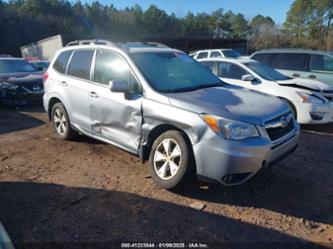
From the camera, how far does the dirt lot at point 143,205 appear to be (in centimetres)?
321

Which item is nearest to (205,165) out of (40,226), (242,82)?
(40,226)

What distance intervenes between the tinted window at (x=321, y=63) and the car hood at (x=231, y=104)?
6.28 m

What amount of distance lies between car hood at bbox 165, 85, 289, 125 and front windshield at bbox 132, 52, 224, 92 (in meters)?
0.24

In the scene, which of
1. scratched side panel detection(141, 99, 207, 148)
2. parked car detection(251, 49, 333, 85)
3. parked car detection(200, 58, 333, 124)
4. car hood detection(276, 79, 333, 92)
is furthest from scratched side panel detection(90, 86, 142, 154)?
parked car detection(251, 49, 333, 85)

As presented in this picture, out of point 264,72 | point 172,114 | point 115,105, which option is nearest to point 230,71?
point 264,72

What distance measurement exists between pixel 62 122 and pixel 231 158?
3695 millimetres

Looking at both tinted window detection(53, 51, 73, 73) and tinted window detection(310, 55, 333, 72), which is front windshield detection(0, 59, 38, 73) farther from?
tinted window detection(310, 55, 333, 72)

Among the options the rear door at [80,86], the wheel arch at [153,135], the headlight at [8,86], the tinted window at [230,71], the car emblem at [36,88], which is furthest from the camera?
the car emblem at [36,88]

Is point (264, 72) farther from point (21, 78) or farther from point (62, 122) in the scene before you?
point (21, 78)

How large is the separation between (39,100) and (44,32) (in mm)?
33468

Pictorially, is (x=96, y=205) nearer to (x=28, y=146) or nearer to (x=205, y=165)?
(x=205, y=165)

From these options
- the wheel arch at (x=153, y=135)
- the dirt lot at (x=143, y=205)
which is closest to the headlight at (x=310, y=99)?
the dirt lot at (x=143, y=205)

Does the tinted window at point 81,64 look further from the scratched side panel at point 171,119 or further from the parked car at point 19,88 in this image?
the parked car at point 19,88

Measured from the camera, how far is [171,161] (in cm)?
404
